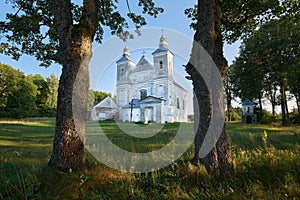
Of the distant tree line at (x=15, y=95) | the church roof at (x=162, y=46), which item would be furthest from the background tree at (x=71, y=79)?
the distant tree line at (x=15, y=95)

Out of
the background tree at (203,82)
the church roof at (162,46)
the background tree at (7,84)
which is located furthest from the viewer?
the background tree at (7,84)

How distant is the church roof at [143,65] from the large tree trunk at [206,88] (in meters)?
34.9

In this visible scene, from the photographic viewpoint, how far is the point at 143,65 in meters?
40.2

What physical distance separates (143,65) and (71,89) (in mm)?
37156

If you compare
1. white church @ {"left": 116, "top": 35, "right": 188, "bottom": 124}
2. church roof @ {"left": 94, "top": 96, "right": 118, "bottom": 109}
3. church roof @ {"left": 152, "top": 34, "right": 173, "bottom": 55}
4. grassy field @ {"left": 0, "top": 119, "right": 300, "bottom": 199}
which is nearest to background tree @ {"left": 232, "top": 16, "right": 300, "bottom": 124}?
white church @ {"left": 116, "top": 35, "right": 188, "bottom": 124}

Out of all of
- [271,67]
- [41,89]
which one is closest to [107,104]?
[41,89]

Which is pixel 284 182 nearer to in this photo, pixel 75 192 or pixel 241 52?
pixel 75 192

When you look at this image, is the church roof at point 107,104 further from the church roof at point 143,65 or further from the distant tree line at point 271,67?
the distant tree line at point 271,67

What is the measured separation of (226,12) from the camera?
6.39 meters

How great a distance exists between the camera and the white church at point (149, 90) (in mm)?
31922

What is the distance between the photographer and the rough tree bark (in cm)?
367

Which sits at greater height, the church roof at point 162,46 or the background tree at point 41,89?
the church roof at point 162,46

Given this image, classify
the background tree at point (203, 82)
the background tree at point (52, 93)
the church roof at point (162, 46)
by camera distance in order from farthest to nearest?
the background tree at point (52, 93) → the church roof at point (162, 46) → the background tree at point (203, 82)

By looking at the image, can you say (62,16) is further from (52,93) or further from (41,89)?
(41,89)
